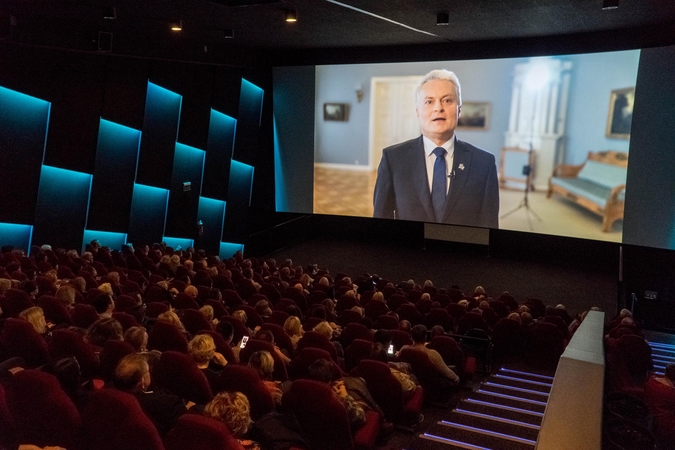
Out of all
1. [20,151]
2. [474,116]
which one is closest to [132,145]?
[20,151]

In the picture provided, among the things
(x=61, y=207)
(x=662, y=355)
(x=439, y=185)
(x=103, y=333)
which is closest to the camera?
(x=103, y=333)

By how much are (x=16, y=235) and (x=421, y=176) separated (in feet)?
26.0

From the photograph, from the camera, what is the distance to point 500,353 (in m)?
6.59

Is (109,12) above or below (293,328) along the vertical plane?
above

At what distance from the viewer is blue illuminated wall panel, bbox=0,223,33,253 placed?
9.79m

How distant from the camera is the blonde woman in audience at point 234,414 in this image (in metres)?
2.71

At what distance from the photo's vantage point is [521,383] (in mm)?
5469

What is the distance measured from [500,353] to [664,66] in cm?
659

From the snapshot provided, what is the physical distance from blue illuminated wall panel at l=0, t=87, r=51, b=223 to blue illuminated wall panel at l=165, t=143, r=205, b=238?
9.89 feet

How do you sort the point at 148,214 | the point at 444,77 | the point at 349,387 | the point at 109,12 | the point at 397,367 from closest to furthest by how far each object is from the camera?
the point at 349,387
the point at 397,367
the point at 109,12
the point at 444,77
the point at 148,214

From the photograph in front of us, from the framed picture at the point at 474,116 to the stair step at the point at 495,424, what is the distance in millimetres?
8323

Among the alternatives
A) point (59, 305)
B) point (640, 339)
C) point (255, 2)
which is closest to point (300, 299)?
point (59, 305)

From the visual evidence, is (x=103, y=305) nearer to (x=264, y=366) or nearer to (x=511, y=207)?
(x=264, y=366)

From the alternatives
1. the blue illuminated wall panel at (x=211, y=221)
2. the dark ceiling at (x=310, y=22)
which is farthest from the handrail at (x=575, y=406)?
the blue illuminated wall panel at (x=211, y=221)
